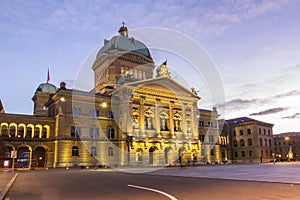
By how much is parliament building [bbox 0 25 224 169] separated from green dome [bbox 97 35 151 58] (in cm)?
35

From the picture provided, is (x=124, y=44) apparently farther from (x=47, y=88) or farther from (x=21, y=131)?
(x=21, y=131)

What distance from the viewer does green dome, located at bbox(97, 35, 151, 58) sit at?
82.1m

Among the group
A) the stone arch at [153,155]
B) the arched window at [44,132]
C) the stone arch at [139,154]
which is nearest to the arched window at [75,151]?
the arched window at [44,132]

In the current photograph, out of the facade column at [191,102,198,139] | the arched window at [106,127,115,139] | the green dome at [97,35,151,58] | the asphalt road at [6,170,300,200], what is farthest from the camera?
the green dome at [97,35,151,58]

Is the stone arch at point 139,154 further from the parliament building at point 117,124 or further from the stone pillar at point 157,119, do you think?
the stone pillar at point 157,119

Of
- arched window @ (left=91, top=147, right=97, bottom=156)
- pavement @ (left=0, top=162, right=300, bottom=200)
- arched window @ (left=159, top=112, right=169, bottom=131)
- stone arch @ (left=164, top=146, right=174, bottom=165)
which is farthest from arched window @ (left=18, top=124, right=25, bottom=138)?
stone arch @ (left=164, top=146, right=174, bottom=165)

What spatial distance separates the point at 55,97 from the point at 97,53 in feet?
105

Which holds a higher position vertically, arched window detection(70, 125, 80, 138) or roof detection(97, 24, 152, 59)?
roof detection(97, 24, 152, 59)

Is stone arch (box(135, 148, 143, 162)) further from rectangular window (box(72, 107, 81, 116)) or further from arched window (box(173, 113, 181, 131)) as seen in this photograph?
rectangular window (box(72, 107, 81, 116))

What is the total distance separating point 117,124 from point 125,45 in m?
29.4

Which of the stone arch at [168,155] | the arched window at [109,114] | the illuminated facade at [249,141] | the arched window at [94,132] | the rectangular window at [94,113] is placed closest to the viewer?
the arched window at [94,132]

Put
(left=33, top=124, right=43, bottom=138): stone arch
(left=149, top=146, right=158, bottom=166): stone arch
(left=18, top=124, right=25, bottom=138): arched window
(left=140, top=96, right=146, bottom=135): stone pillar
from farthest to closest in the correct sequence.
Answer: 1. (left=149, top=146, right=158, bottom=166): stone arch
2. (left=140, top=96, right=146, bottom=135): stone pillar
3. (left=33, top=124, right=43, bottom=138): stone arch
4. (left=18, top=124, right=25, bottom=138): arched window

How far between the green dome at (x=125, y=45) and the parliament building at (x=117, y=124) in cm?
35

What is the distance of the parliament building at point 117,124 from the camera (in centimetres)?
5634
